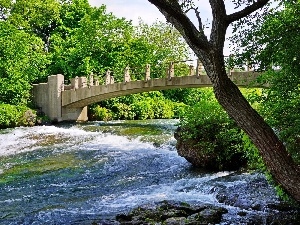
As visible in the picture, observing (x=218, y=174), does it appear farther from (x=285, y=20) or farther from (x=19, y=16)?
(x=19, y=16)

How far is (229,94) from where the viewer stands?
16.6 ft

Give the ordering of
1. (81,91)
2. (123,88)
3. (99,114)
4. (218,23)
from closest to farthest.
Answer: (218,23), (123,88), (81,91), (99,114)

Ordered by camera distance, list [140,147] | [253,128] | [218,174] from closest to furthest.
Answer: [253,128] < [218,174] < [140,147]

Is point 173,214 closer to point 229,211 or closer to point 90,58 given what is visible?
point 229,211

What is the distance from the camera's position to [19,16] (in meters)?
30.8

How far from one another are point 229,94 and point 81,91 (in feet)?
65.5

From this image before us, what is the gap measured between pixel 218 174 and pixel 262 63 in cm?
444

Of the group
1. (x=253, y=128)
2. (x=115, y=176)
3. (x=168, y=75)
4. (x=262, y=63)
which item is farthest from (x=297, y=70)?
(x=168, y=75)

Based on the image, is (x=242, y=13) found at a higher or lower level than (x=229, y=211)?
higher

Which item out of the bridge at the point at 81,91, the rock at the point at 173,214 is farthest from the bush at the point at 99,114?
the rock at the point at 173,214

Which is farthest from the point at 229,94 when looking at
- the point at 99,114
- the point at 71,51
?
the point at 71,51

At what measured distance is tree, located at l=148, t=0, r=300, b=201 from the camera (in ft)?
16.3

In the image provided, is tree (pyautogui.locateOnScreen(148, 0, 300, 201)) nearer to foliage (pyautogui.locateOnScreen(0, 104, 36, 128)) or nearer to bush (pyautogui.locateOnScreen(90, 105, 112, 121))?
foliage (pyautogui.locateOnScreen(0, 104, 36, 128))

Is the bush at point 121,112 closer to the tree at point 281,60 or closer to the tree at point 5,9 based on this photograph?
the tree at point 5,9
